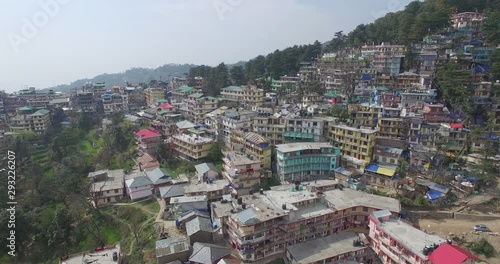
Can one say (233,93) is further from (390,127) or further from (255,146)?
(390,127)

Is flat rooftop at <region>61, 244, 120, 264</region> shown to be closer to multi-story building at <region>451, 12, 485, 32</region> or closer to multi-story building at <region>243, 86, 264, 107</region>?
multi-story building at <region>243, 86, 264, 107</region>

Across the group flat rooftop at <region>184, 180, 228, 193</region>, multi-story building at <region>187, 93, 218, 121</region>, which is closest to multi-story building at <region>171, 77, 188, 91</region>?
multi-story building at <region>187, 93, 218, 121</region>

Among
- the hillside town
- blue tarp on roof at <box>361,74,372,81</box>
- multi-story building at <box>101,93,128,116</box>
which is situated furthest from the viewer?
multi-story building at <box>101,93,128,116</box>

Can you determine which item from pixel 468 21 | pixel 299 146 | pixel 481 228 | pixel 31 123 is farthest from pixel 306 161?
pixel 31 123

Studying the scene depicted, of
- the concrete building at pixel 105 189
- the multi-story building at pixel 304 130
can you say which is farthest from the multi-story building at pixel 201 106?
the concrete building at pixel 105 189

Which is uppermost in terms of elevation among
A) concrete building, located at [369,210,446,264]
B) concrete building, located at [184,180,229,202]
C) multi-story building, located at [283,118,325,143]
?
multi-story building, located at [283,118,325,143]

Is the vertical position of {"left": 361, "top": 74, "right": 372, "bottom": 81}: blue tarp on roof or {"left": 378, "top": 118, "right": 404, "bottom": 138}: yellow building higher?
{"left": 361, "top": 74, "right": 372, "bottom": 81}: blue tarp on roof
